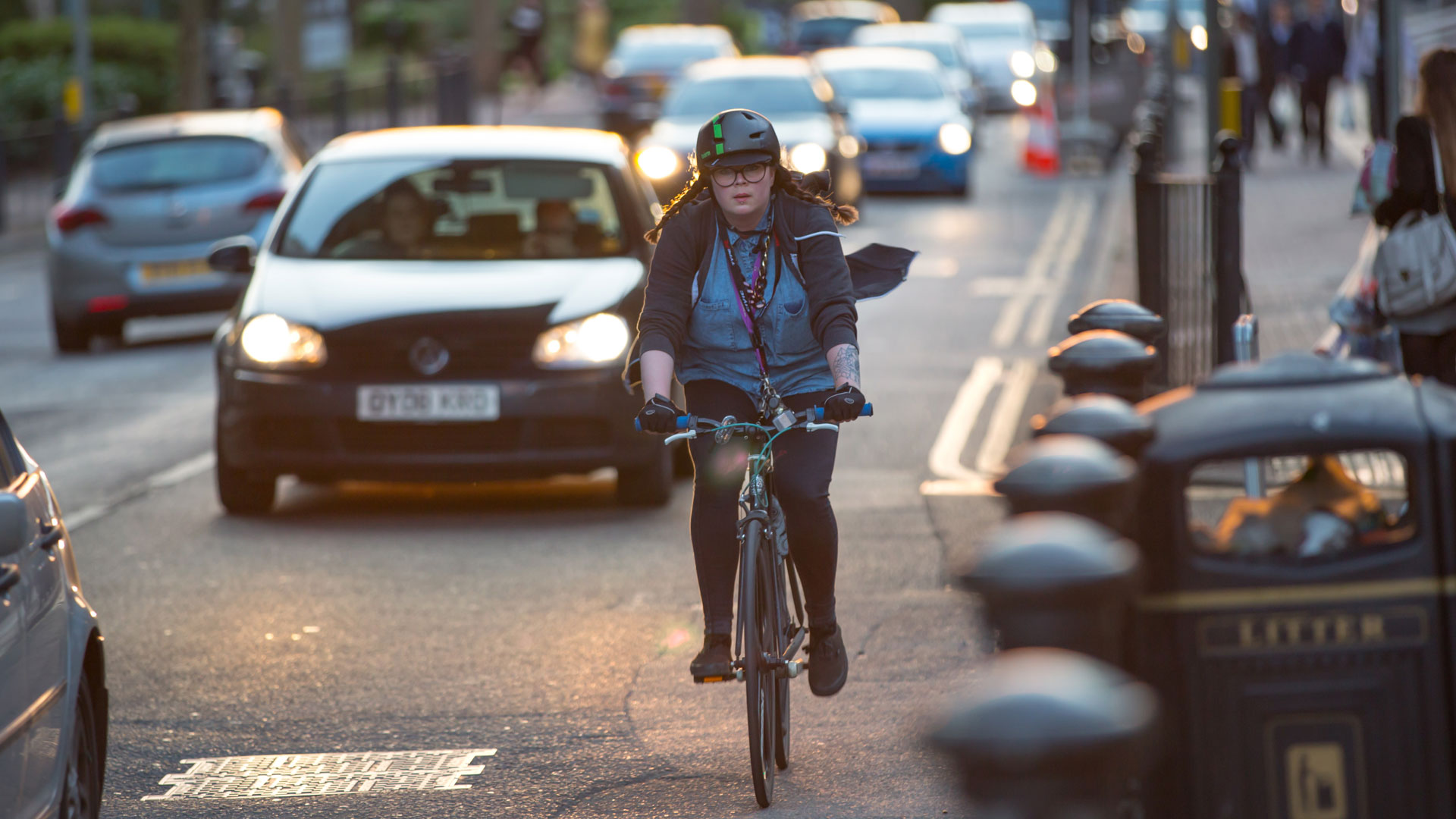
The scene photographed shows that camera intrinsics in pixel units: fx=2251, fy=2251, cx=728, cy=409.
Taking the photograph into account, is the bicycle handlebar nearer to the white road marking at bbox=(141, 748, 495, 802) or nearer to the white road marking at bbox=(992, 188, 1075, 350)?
the white road marking at bbox=(141, 748, 495, 802)

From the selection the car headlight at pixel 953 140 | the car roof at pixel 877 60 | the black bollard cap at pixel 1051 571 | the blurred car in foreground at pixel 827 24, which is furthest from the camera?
the blurred car in foreground at pixel 827 24

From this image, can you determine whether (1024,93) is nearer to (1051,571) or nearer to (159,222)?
(159,222)

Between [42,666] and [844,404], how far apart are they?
195 centimetres

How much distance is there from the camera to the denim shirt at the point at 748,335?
579cm

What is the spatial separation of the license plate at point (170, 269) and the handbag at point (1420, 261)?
10927mm

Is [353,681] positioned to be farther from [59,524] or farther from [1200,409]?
[1200,409]

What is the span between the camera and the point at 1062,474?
3232mm

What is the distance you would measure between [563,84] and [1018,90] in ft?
60.3

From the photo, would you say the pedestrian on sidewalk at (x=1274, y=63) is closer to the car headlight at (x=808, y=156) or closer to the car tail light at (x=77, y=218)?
the car headlight at (x=808, y=156)

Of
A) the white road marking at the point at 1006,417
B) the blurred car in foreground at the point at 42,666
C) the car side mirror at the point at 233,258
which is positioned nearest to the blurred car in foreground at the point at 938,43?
the white road marking at the point at 1006,417

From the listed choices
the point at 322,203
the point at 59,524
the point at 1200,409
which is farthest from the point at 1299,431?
the point at 322,203

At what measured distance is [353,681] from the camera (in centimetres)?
691

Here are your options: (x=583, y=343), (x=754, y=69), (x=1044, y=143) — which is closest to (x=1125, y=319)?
(x=583, y=343)

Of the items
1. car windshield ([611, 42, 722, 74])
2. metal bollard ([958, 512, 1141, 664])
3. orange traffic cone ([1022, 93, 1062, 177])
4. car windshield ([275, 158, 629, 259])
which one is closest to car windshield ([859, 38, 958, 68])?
car windshield ([611, 42, 722, 74])
